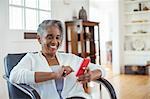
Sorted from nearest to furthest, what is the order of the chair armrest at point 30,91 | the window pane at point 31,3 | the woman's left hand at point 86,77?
the chair armrest at point 30,91, the woman's left hand at point 86,77, the window pane at point 31,3

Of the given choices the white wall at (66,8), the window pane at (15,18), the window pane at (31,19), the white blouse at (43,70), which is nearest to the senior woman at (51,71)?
the white blouse at (43,70)

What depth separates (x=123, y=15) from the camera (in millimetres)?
6832

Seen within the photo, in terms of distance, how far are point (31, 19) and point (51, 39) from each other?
A: 1920 millimetres

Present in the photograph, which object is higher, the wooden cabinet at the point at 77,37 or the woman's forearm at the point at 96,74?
the wooden cabinet at the point at 77,37

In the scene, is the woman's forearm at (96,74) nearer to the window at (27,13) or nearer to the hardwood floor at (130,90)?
the hardwood floor at (130,90)

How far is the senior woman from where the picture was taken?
1.58 meters

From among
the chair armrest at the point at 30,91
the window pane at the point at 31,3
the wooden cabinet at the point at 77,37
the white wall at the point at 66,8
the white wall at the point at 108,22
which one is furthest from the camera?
the white wall at the point at 108,22

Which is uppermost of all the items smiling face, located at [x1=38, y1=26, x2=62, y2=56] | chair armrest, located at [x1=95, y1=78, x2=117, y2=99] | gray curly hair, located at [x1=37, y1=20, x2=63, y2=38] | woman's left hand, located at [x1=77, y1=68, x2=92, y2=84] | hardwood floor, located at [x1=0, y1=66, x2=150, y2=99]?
gray curly hair, located at [x1=37, y1=20, x2=63, y2=38]

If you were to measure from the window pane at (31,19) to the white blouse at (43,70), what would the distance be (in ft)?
5.68

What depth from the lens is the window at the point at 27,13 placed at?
3.25 m

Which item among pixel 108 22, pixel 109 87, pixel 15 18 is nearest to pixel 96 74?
pixel 109 87

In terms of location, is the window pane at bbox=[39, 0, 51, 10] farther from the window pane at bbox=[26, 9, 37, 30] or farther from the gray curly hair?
the gray curly hair

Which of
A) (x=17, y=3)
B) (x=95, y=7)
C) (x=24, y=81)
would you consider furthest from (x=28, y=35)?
(x=95, y=7)

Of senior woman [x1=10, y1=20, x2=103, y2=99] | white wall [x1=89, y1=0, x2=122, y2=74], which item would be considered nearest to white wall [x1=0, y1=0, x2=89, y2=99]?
senior woman [x1=10, y1=20, x2=103, y2=99]
